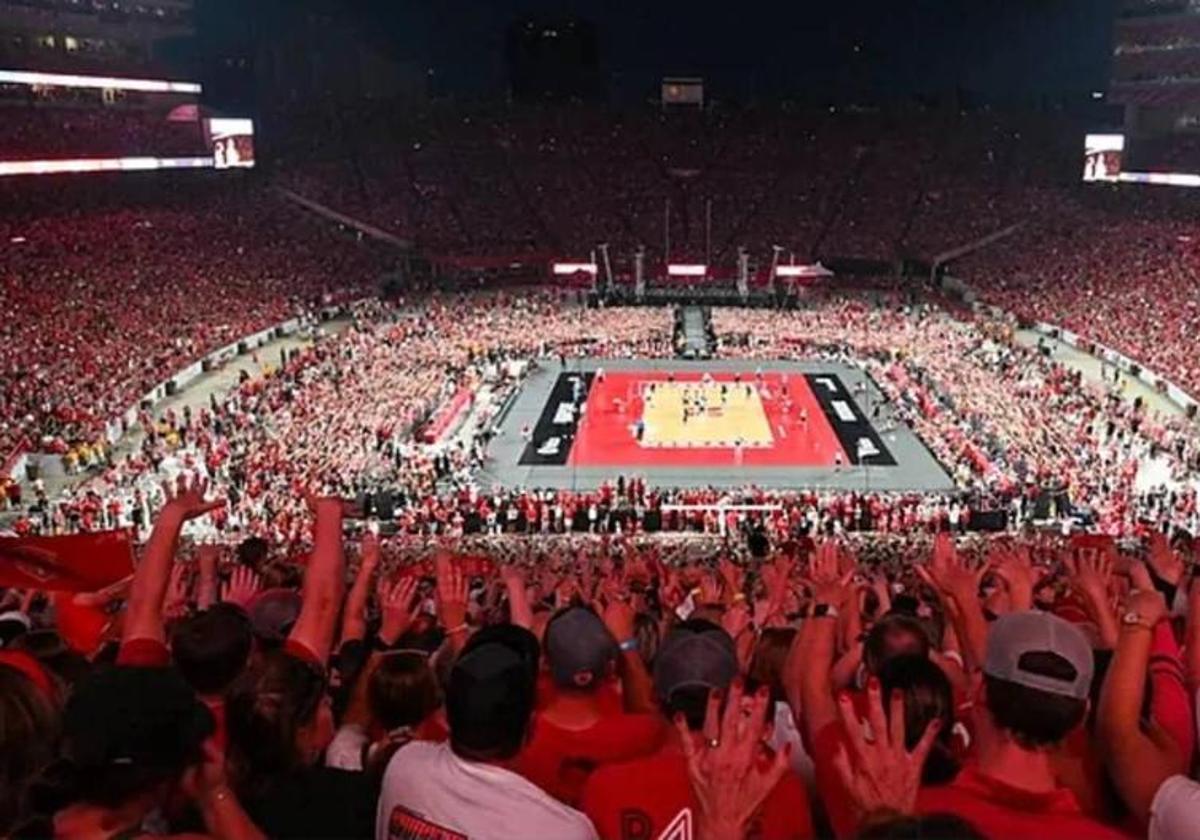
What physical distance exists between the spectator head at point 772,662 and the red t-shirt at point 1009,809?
1772mm

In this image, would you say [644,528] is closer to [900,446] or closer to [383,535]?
[383,535]

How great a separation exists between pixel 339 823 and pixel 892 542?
17.0 m

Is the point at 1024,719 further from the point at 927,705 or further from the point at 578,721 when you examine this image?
the point at 578,721

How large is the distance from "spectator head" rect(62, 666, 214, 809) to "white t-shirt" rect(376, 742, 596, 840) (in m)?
0.52

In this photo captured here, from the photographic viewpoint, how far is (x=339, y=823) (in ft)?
10.2

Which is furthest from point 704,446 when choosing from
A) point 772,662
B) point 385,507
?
point 772,662

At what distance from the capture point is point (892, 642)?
13.4 feet

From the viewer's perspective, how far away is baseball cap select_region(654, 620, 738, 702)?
3570 mm

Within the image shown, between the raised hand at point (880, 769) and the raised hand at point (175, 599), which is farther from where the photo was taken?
the raised hand at point (175, 599)

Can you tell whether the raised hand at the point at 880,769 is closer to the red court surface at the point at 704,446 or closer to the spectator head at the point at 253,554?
the spectator head at the point at 253,554

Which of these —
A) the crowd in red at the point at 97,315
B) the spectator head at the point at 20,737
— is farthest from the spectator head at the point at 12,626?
the crowd in red at the point at 97,315

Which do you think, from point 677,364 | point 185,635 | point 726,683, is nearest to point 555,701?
point 726,683

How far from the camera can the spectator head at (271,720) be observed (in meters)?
3.41

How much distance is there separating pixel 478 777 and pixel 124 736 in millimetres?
824
